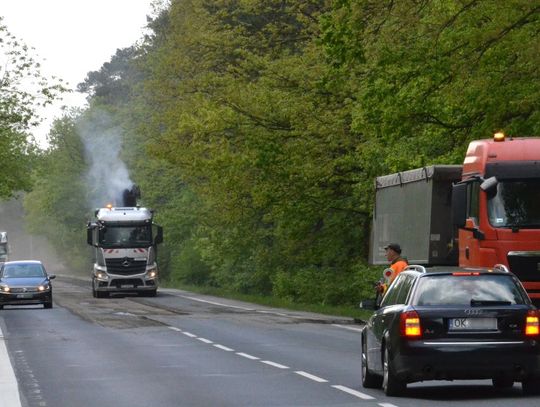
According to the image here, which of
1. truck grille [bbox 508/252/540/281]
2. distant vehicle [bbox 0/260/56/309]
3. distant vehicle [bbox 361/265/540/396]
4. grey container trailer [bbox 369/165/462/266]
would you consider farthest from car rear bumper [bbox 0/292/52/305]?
distant vehicle [bbox 361/265/540/396]

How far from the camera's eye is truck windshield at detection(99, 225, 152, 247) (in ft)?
191

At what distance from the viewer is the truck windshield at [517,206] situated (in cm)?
2283

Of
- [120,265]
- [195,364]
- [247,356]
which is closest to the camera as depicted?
[195,364]

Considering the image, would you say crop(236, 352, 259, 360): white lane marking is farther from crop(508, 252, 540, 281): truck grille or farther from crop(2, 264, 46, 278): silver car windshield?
crop(2, 264, 46, 278): silver car windshield

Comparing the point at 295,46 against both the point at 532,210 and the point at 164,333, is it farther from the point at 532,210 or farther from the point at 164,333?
the point at 532,210

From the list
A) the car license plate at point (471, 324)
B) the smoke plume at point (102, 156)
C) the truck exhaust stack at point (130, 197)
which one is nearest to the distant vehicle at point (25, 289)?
the truck exhaust stack at point (130, 197)

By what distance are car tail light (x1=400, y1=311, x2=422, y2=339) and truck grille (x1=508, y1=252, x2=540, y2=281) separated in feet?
24.4

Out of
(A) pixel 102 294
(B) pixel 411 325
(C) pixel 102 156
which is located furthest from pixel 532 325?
(C) pixel 102 156

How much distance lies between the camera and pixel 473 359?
1540cm

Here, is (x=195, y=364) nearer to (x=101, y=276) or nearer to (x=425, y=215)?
(x=425, y=215)

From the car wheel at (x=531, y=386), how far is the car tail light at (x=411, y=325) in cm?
124

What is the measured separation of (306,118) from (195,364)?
79.6 feet

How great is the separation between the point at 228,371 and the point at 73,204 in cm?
9845

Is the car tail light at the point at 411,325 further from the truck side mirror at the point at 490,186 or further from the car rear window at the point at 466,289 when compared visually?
the truck side mirror at the point at 490,186
